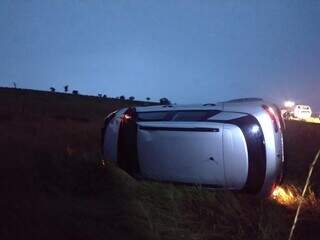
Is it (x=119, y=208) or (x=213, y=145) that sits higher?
(x=213, y=145)

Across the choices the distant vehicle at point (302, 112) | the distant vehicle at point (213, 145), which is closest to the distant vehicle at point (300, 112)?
the distant vehicle at point (302, 112)

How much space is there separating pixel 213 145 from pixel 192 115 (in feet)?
2.30

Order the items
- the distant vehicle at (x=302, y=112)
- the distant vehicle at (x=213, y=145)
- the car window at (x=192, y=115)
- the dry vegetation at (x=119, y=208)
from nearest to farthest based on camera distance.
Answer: the dry vegetation at (x=119, y=208) → the distant vehicle at (x=213, y=145) → the car window at (x=192, y=115) → the distant vehicle at (x=302, y=112)

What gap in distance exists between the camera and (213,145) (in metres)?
7.40

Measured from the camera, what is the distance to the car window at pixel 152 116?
27.0 ft

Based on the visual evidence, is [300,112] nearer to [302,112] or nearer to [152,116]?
[302,112]

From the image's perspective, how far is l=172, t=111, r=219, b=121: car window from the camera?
7.73 metres

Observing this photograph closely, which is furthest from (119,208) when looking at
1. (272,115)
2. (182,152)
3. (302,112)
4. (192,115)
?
(302,112)

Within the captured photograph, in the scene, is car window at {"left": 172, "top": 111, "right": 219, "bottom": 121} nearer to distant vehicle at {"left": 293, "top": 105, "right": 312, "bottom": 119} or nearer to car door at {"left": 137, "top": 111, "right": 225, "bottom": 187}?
car door at {"left": 137, "top": 111, "right": 225, "bottom": 187}

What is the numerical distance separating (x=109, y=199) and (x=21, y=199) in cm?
132

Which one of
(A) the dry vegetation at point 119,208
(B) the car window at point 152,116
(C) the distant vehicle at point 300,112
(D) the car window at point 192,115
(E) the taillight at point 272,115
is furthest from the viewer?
(C) the distant vehicle at point 300,112

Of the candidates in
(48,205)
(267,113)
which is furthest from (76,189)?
(267,113)

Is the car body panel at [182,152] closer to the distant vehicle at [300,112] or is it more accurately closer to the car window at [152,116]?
the car window at [152,116]

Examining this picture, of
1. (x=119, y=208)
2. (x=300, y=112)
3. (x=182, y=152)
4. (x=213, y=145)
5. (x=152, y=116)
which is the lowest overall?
(x=119, y=208)
